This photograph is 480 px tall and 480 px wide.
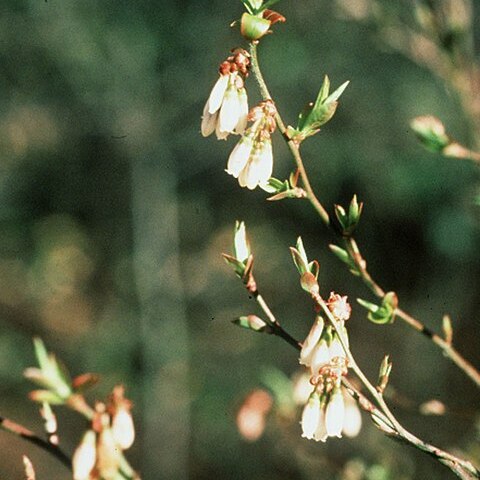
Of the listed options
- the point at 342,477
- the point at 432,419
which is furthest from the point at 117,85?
the point at 342,477

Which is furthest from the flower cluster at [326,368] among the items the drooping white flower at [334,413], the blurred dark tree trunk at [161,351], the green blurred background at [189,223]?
the blurred dark tree trunk at [161,351]

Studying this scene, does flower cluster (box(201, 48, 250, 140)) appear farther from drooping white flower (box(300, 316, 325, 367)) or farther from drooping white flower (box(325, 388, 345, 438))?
drooping white flower (box(325, 388, 345, 438))

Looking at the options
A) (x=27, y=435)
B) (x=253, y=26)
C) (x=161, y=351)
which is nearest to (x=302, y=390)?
(x=27, y=435)

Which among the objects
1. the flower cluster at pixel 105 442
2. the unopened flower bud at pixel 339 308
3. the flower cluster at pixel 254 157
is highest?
the flower cluster at pixel 254 157

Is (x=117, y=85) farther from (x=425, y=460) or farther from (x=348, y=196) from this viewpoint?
(x=425, y=460)

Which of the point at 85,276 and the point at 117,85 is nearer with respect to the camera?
the point at 117,85

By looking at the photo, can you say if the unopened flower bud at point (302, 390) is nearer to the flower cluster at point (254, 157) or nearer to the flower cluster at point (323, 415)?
the flower cluster at point (323, 415)
